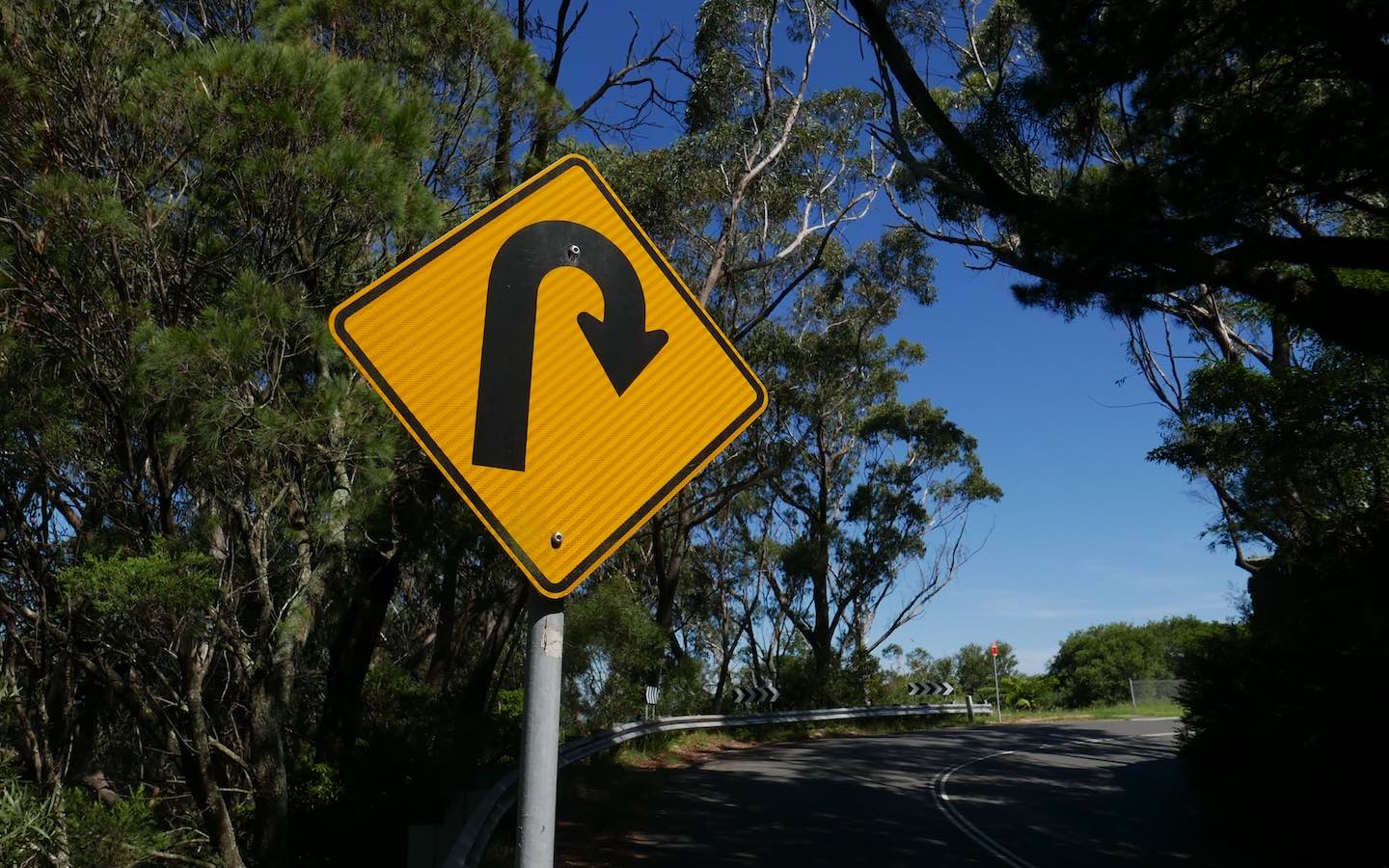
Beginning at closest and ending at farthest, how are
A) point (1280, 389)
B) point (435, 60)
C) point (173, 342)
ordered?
point (173, 342) < point (435, 60) < point (1280, 389)

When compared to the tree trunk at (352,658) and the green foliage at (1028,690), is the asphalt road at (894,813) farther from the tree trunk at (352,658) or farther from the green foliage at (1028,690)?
the green foliage at (1028,690)

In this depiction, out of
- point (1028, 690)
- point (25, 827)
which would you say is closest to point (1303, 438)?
point (25, 827)

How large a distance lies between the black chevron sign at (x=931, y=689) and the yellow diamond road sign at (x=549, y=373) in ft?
90.7

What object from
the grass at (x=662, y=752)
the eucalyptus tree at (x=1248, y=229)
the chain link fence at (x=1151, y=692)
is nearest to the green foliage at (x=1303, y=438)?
the eucalyptus tree at (x=1248, y=229)

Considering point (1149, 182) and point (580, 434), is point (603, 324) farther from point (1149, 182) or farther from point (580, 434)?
point (1149, 182)

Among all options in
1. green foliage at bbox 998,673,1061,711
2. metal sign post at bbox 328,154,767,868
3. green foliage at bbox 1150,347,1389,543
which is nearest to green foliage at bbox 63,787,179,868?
metal sign post at bbox 328,154,767,868

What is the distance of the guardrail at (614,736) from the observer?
20.9ft

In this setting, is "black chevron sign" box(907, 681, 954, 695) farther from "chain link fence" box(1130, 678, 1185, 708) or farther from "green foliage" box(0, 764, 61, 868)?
"green foliage" box(0, 764, 61, 868)

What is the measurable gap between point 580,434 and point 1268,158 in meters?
8.54

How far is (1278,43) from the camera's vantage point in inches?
331

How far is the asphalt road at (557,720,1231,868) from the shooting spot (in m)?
9.77

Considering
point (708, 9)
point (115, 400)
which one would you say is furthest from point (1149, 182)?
point (708, 9)

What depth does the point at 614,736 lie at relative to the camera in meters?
14.5

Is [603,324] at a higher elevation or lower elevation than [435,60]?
lower
